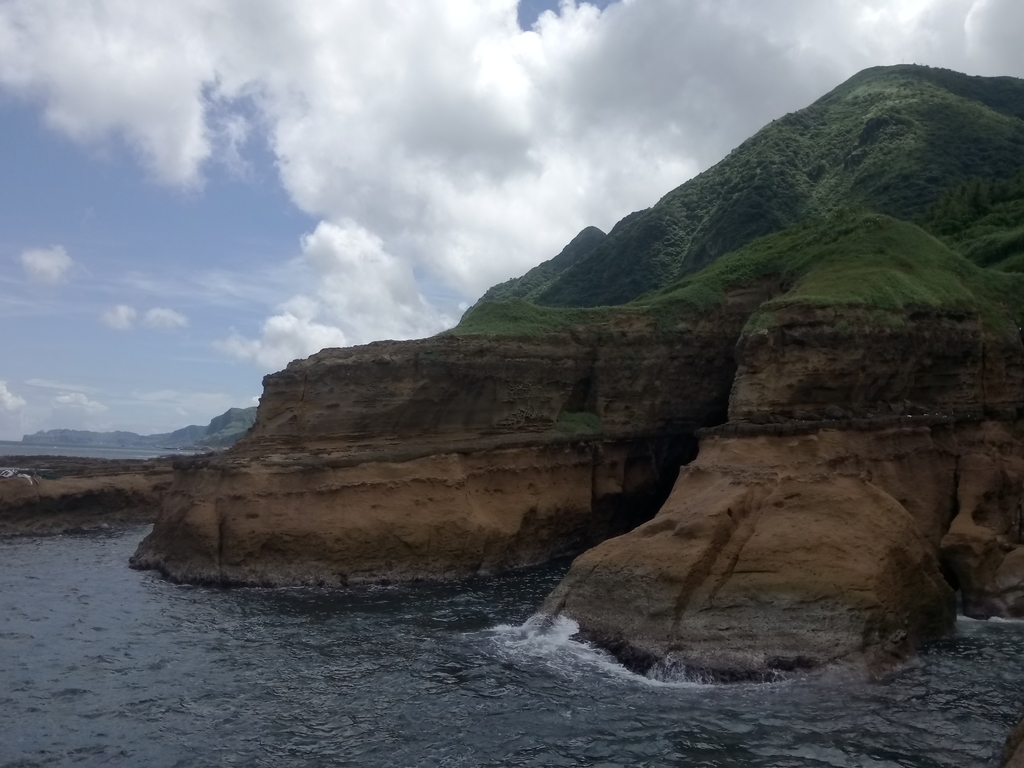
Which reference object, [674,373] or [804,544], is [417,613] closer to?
[804,544]

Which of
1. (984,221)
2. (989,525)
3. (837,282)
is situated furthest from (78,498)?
(984,221)

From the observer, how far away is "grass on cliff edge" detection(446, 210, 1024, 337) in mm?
24438

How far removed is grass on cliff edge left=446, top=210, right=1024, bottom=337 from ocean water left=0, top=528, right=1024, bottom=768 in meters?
9.85

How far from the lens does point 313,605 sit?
69.6 ft

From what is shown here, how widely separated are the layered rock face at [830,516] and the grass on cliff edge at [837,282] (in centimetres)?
81

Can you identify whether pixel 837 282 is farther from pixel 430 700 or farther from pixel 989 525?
pixel 430 700

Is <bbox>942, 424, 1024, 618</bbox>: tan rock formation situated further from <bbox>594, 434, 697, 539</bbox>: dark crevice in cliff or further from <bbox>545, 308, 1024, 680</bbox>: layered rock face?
<bbox>594, 434, 697, 539</bbox>: dark crevice in cliff

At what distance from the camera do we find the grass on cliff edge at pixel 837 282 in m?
24.4

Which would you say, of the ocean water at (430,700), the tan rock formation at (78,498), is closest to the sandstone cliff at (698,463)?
the ocean water at (430,700)

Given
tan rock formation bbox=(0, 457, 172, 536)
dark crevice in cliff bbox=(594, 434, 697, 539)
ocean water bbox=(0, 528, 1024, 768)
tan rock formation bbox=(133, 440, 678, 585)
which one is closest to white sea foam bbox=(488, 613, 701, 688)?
ocean water bbox=(0, 528, 1024, 768)

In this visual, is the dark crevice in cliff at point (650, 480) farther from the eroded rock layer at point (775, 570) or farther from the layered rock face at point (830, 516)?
the eroded rock layer at point (775, 570)

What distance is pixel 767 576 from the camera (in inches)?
646

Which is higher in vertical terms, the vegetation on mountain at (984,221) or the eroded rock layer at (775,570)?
the vegetation on mountain at (984,221)

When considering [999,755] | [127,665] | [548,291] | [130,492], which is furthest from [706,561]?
[548,291]
